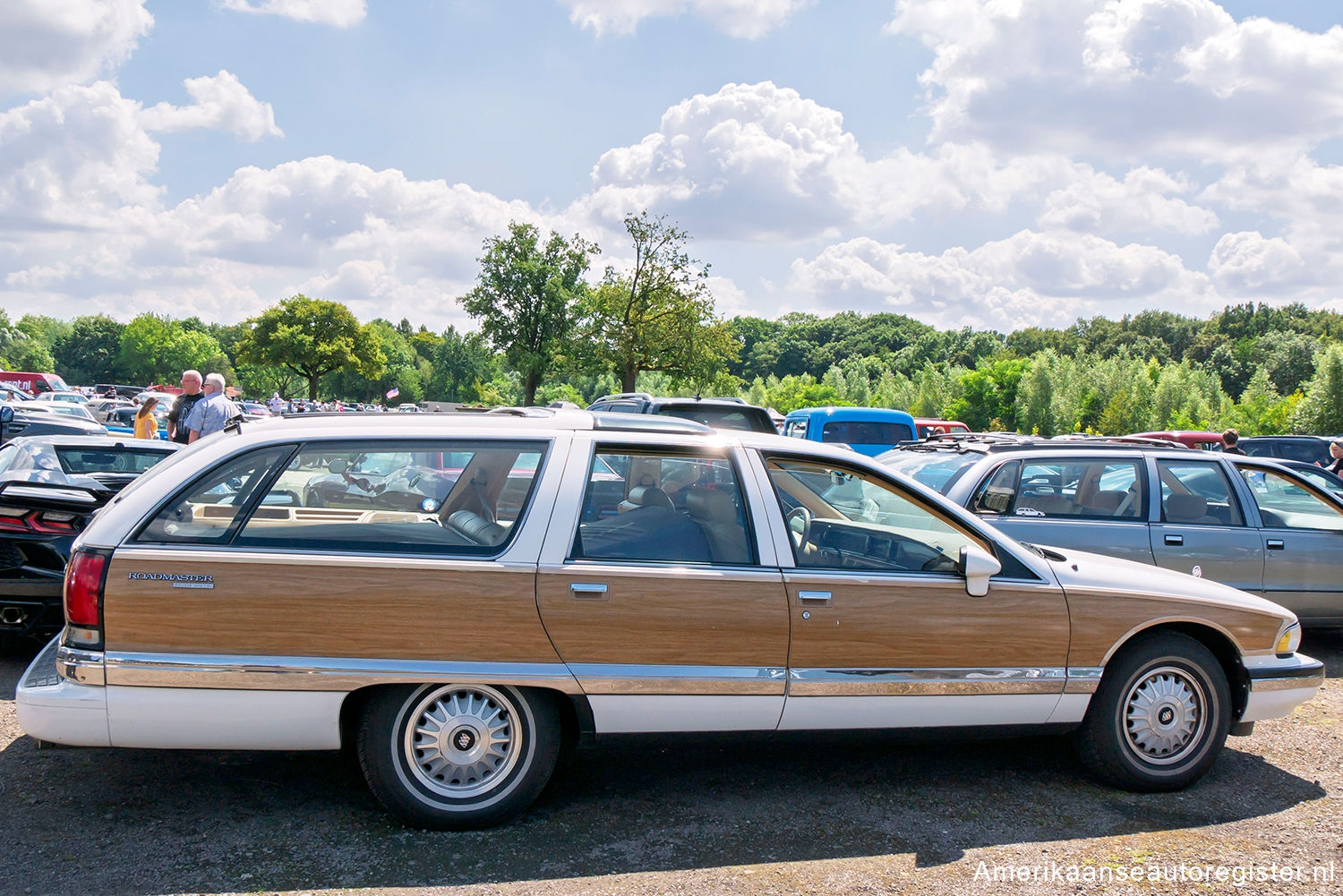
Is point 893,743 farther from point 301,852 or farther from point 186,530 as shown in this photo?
point 186,530

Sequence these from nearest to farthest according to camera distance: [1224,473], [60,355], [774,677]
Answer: [774,677] < [1224,473] < [60,355]

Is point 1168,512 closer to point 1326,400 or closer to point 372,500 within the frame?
point 372,500

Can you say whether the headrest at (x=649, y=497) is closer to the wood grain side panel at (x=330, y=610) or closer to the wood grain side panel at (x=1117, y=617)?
the wood grain side panel at (x=330, y=610)

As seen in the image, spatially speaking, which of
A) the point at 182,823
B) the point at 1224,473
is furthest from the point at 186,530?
the point at 1224,473

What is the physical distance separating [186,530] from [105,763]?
153 cm

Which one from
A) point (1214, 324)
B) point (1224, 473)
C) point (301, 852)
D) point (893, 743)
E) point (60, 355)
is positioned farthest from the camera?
point (60, 355)

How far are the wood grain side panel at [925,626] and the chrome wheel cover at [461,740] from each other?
1.20m

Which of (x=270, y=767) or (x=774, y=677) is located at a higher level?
(x=774, y=677)

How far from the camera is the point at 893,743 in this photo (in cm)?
410

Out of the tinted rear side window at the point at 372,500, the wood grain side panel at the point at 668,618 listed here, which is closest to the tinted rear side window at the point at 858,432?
the wood grain side panel at the point at 668,618

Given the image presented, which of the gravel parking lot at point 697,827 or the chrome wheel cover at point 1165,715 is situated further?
the chrome wheel cover at point 1165,715

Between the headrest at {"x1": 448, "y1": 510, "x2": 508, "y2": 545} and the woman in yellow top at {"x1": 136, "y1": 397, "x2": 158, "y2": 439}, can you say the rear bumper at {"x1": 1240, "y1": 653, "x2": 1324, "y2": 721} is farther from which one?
the woman in yellow top at {"x1": 136, "y1": 397, "x2": 158, "y2": 439}

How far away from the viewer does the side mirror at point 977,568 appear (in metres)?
3.96

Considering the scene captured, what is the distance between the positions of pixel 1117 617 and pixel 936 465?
3193mm
